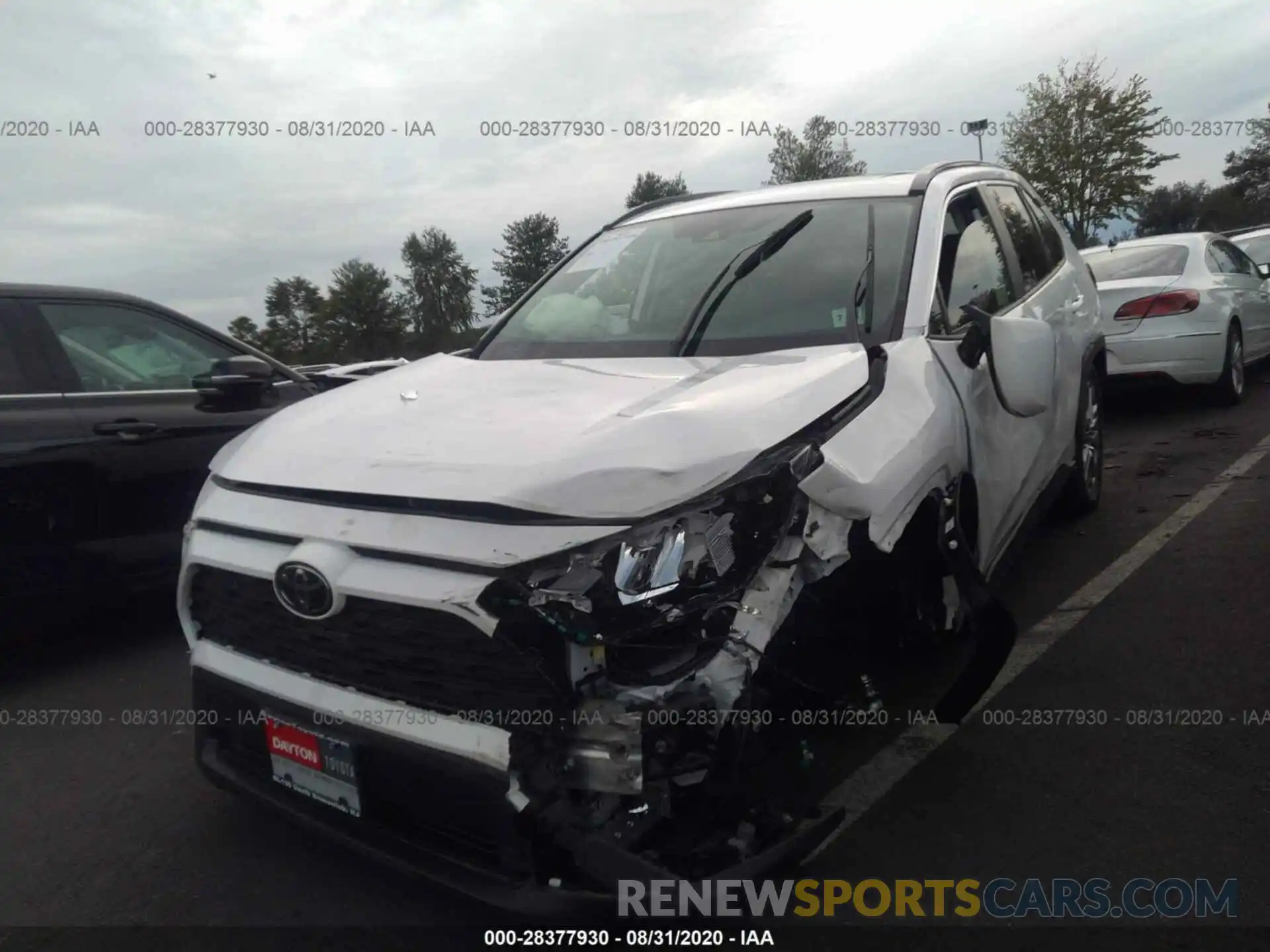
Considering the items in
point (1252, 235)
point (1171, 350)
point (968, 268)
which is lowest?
point (1171, 350)

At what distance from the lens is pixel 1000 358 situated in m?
2.84

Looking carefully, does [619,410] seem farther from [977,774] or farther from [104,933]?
[104,933]

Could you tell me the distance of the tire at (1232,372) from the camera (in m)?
7.68

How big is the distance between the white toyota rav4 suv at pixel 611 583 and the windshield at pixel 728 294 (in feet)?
0.07

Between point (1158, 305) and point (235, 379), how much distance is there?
6.66m

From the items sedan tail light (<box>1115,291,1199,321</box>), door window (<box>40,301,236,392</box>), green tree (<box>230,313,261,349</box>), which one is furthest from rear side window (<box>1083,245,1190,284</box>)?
green tree (<box>230,313,261,349</box>)

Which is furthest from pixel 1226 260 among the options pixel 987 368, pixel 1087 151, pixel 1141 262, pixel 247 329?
pixel 247 329

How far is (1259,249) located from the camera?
36.1 ft

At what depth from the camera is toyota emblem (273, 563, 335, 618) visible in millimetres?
2059

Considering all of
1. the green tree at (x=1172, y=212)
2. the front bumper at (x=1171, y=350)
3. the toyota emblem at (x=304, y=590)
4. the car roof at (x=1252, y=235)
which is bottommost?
the toyota emblem at (x=304, y=590)

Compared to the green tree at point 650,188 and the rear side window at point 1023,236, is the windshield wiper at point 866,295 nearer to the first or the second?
the rear side window at point 1023,236

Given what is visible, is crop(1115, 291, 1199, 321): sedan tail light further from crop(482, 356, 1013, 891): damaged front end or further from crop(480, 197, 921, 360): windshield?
crop(482, 356, 1013, 891): damaged front end

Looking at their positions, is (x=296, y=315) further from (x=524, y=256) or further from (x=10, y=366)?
(x=10, y=366)

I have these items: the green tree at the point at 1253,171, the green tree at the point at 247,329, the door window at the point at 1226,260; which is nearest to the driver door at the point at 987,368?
the door window at the point at 1226,260
